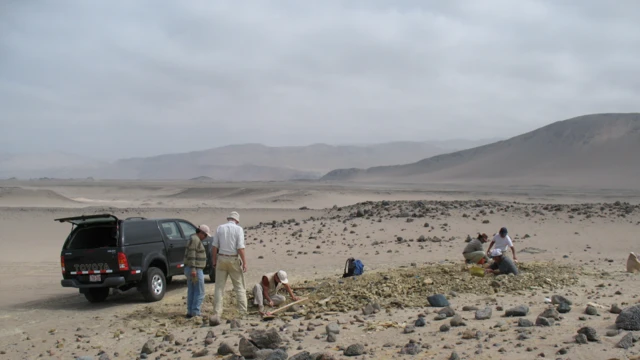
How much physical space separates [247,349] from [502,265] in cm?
611

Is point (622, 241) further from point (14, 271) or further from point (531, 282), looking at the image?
point (14, 271)

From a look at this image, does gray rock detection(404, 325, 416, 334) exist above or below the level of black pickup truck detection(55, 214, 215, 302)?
below

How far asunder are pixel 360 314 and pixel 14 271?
13.2m

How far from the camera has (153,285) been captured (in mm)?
11336

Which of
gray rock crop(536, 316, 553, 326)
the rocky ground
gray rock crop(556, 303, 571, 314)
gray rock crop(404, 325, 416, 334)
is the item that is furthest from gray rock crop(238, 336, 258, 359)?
gray rock crop(556, 303, 571, 314)

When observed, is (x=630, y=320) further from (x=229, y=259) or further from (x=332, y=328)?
(x=229, y=259)

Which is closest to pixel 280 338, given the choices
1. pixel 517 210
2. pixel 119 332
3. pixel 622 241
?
pixel 119 332

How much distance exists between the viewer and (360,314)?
29.9 feet

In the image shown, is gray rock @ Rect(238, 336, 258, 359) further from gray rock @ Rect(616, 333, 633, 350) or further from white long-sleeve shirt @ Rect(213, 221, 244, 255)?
gray rock @ Rect(616, 333, 633, 350)

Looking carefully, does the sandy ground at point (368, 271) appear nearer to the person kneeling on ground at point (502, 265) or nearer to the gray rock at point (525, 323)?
the gray rock at point (525, 323)

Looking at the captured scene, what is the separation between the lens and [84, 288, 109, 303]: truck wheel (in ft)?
38.7

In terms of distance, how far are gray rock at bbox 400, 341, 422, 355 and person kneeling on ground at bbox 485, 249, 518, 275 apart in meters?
4.95

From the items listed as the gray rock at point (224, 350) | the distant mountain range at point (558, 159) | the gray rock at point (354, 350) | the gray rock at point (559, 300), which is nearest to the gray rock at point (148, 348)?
the gray rock at point (224, 350)

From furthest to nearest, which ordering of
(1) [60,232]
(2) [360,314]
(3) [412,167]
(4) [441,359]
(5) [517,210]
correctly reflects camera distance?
(3) [412,167] → (1) [60,232] → (5) [517,210] → (2) [360,314] → (4) [441,359]
